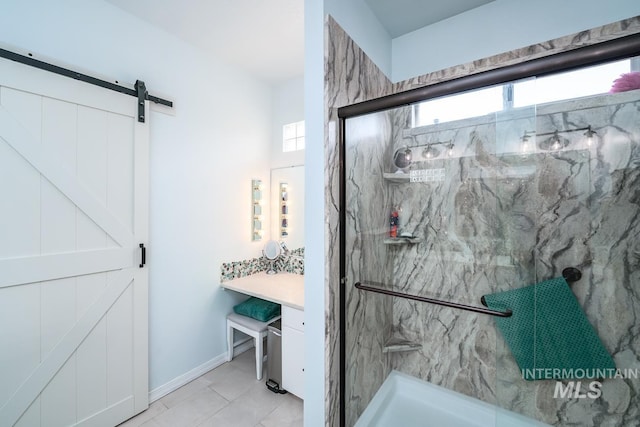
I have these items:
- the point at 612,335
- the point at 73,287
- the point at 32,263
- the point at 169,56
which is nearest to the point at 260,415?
the point at 73,287

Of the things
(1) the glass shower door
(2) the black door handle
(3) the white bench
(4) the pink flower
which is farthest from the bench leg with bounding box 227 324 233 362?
(4) the pink flower

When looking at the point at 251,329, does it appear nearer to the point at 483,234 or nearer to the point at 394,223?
the point at 394,223

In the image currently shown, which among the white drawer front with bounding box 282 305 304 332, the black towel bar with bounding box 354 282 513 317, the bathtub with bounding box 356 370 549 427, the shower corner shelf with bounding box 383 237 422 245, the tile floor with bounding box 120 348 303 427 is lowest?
the tile floor with bounding box 120 348 303 427

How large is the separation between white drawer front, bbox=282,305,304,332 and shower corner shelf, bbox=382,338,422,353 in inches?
26.0

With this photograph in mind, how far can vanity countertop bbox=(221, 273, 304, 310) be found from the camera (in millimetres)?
1966

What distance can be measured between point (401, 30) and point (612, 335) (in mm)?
2326

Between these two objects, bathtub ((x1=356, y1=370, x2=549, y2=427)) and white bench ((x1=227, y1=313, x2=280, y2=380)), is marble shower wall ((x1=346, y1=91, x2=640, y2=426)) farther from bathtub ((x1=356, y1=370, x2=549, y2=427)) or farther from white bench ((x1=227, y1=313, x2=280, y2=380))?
white bench ((x1=227, y1=313, x2=280, y2=380))

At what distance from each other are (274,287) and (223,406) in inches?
36.3

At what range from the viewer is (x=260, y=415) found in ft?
5.83

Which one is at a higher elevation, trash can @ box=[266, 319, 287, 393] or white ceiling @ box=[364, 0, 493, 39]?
white ceiling @ box=[364, 0, 493, 39]

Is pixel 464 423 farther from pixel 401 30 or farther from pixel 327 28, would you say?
pixel 401 30

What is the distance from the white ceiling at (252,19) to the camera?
66.0 inches

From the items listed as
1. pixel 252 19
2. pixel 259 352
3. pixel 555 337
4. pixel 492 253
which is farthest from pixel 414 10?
pixel 259 352

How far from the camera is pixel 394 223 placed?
6.15 feet
